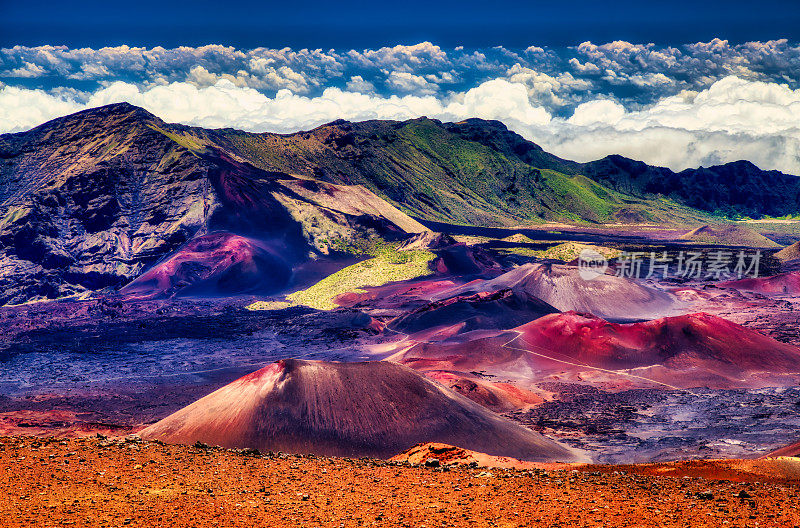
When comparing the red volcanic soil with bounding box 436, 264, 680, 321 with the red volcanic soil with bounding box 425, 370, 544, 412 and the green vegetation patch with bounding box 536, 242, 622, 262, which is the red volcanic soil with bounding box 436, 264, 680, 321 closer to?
the red volcanic soil with bounding box 425, 370, 544, 412

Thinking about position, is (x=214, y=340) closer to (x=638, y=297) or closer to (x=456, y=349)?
(x=456, y=349)

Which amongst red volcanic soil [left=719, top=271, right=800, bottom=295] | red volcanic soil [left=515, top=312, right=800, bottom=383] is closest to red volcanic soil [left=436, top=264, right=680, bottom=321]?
red volcanic soil [left=719, top=271, right=800, bottom=295]

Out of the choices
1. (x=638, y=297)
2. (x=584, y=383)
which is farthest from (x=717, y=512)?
(x=638, y=297)

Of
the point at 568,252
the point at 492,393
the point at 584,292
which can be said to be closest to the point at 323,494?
the point at 492,393

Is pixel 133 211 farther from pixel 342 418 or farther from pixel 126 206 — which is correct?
pixel 342 418

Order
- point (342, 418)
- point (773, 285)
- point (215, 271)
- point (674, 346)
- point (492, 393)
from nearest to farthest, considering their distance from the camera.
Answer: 1. point (342, 418)
2. point (492, 393)
3. point (674, 346)
4. point (215, 271)
5. point (773, 285)

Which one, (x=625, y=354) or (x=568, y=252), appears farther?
(x=568, y=252)

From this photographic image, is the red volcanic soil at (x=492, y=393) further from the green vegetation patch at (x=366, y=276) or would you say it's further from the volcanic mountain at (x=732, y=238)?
the volcanic mountain at (x=732, y=238)
